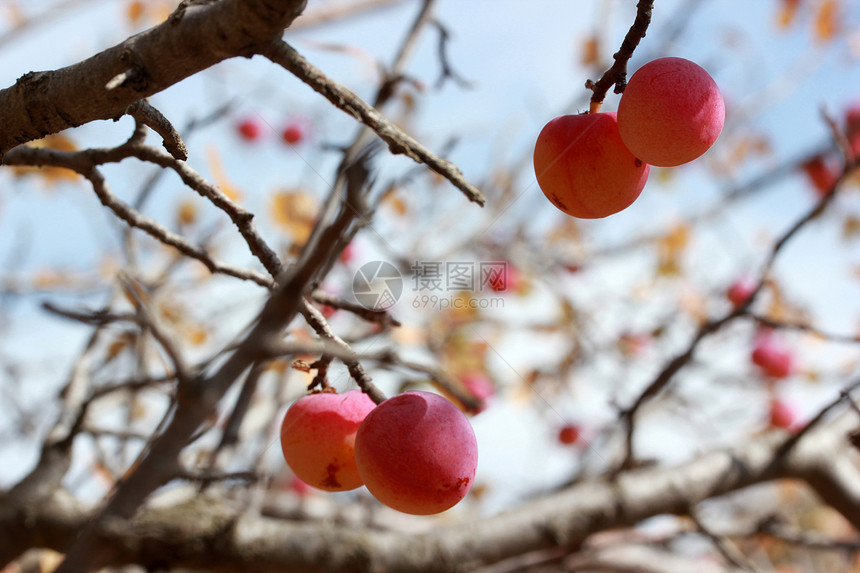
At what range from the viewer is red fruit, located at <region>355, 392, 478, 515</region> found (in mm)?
822

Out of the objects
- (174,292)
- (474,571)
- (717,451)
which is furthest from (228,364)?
(174,292)

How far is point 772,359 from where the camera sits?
Result: 12.0 feet

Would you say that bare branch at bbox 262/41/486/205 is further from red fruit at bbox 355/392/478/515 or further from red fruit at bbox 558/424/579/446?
red fruit at bbox 558/424/579/446

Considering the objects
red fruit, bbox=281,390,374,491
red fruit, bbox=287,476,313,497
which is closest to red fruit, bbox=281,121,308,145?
red fruit, bbox=287,476,313,497

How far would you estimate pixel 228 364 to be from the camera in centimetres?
67

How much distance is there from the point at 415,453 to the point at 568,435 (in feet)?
10.8

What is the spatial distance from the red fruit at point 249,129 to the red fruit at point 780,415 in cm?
415

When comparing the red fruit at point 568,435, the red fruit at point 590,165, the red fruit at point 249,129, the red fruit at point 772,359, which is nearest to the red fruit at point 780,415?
the red fruit at point 772,359

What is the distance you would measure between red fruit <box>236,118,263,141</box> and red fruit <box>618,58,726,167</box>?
4590 millimetres

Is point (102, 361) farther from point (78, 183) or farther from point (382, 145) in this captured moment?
point (382, 145)

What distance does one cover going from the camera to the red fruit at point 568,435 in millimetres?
3877

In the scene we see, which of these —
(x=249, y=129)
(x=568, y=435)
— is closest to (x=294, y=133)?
(x=249, y=129)

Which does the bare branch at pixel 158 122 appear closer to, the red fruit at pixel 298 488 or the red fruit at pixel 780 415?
the red fruit at pixel 298 488

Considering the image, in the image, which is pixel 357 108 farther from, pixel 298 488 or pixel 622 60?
pixel 298 488
